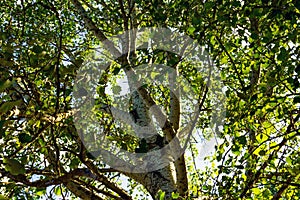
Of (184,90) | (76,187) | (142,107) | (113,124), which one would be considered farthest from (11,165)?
(184,90)

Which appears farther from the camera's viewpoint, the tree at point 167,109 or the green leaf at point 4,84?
the tree at point 167,109

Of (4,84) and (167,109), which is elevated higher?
(167,109)

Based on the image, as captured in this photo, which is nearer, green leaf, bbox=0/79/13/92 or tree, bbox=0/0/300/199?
green leaf, bbox=0/79/13/92

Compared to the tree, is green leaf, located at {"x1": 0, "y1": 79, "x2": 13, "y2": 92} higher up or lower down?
lower down

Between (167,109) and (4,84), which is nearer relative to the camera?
(4,84)

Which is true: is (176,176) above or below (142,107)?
below

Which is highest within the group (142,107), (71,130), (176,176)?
(142,107)

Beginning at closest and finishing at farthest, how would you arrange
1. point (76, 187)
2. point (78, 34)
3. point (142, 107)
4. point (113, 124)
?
point (76, 187) < point (142, 107) < point (113, 124) < point (78, 34)

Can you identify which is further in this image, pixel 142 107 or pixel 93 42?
pixel 93 42

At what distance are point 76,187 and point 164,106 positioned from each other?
2.19 m

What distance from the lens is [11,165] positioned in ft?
7.17

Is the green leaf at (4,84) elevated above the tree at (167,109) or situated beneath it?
situated beneath

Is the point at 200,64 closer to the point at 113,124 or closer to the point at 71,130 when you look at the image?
the point at 113,124

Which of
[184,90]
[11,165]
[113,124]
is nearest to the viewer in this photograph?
[11,165]
